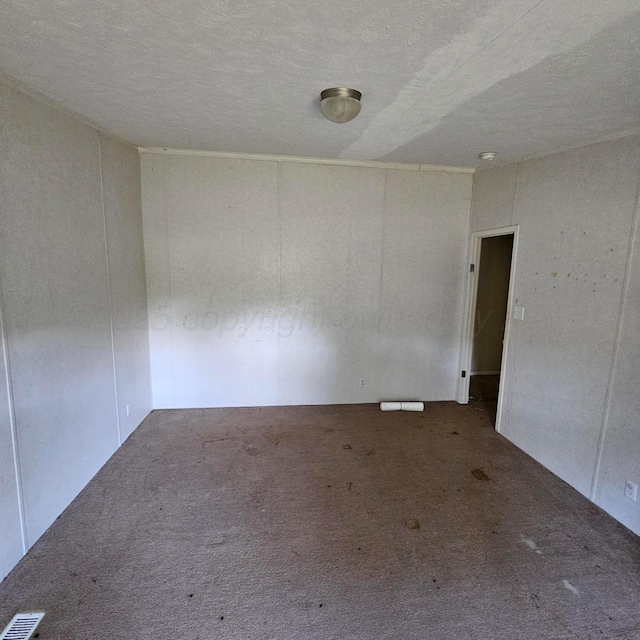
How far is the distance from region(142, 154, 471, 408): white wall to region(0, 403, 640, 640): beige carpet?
3.24 feet

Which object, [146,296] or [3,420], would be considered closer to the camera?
[3,420]

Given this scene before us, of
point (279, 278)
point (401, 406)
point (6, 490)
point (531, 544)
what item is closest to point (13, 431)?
point (6, 490)

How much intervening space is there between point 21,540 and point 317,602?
1.68m

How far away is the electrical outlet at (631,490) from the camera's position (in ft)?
7.27

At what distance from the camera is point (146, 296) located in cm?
365

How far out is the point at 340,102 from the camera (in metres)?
2.02

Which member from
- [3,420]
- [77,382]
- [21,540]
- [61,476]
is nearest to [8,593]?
[21,540]

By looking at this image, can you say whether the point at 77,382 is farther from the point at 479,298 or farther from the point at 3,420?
the point at 479,298

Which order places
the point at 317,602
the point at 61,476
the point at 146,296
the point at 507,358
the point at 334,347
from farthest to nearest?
the point at 334,347 < the point at 146,296 < the point at 507,358 < the point at 61,476 < the point at 317,602

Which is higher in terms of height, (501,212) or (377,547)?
(501,212)

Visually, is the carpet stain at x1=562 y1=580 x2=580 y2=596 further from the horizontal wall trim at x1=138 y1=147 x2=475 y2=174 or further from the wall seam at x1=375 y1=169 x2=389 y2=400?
the horizontal wall trim at x1=138 y1=147 x2=475 y2=174

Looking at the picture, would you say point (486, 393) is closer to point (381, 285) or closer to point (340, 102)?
point (381, 285)

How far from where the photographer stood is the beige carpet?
163 cm

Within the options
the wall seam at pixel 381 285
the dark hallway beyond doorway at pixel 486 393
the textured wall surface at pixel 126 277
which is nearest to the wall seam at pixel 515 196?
the wall seam at pixel 381 285
